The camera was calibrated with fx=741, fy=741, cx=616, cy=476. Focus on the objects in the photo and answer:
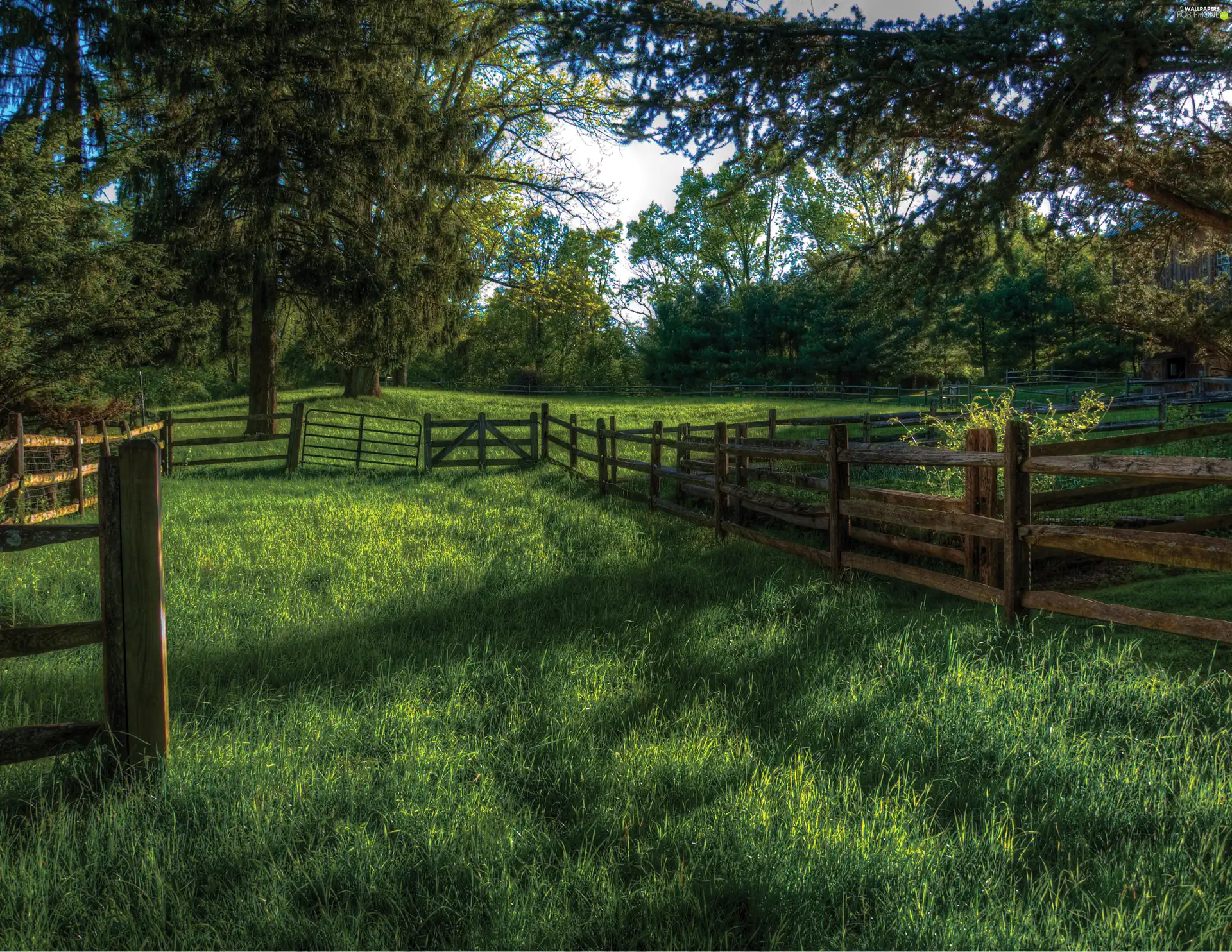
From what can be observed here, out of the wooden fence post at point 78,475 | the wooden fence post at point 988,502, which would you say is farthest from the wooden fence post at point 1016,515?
the wooden fence post at point 78,475

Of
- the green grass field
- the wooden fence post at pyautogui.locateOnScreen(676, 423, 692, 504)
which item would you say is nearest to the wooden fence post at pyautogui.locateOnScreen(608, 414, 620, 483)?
the wooden fence post at pyautogui.locateOnScreen(676, 423, 692, 504)

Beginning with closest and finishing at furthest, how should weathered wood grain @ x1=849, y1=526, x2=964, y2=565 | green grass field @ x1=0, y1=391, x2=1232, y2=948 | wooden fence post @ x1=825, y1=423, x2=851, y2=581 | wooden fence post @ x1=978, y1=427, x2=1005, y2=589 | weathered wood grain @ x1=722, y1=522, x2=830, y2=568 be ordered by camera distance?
green grass field @ x1=0, y1=391, x2=1232, y2=948
wooden fence post @ x1=978, y1=427, x2=1005, y2=589
weathered wood grain @ x1=849, y1=526, x2=964, y2=565
wooden fence post @ x1=825, y1=423, x2=851, y2=581
weathered wood grain @ x1=722, y1=522, x2=830, y2=568

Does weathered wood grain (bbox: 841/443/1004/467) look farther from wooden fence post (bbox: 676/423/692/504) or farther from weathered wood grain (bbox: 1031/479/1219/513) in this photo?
wooden fence post (bbox: 676/423/692/504)

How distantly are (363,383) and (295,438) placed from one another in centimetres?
1607

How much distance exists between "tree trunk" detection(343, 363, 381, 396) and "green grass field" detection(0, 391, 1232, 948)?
90.9 ft

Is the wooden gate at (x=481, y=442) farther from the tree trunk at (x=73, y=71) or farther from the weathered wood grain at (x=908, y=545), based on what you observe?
the weathered wood grain at (x=908, y=545)

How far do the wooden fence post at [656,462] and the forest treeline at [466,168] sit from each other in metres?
3.45

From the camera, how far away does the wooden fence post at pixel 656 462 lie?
1202cm

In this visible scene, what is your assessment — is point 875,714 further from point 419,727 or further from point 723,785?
point 419,727

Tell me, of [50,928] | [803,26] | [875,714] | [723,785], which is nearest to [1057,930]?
[723,785]

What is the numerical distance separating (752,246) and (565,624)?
61.5 meters

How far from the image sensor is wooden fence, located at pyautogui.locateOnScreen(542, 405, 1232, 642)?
4.58 metres

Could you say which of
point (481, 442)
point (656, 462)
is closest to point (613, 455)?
point (656, 462)

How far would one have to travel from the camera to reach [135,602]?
10.8ft
